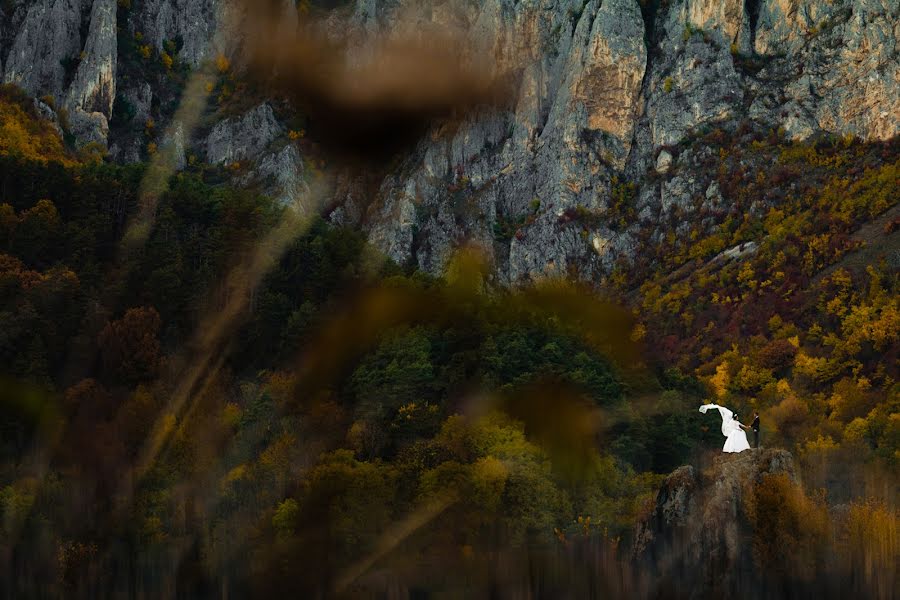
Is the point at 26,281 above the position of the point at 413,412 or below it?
above

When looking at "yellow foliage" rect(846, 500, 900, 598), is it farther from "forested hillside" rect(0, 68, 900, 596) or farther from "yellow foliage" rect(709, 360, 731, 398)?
"yellow foliage" rect(709, 360, 731, 398)

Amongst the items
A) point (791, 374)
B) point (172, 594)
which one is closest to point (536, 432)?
point (172, 594)

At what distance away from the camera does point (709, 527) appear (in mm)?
47250

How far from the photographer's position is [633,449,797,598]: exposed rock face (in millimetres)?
46406

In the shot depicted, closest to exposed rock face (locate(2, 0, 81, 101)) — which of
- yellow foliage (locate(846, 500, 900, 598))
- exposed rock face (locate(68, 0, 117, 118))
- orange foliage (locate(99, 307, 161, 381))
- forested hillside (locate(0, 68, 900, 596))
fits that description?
exposed rock face (locate(68, 0, 117, 118))

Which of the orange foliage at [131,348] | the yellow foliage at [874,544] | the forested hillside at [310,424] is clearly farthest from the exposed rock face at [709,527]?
the orange foliage at [131,348]

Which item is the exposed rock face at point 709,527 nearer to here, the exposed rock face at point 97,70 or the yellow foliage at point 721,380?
the yellow foliage at point 721,380

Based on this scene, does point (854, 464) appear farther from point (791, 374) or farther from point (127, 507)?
point (127, 507)

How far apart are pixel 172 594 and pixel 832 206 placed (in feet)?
462

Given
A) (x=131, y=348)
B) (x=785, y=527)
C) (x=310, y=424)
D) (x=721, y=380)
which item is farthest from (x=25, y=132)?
(x=785, y=527)

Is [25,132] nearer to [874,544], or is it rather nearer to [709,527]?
[874,544]

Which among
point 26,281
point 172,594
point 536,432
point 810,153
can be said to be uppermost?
point 810,153

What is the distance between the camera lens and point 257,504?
6044 centimetres

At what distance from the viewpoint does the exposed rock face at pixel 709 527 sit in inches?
1827
